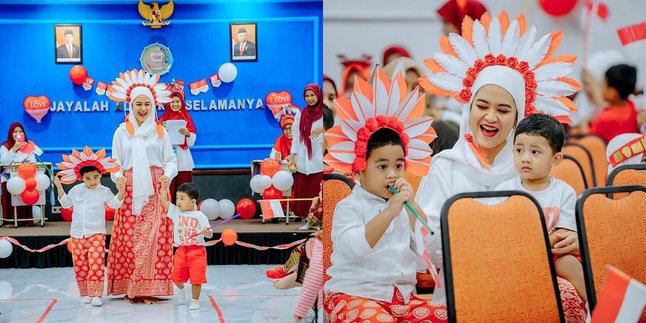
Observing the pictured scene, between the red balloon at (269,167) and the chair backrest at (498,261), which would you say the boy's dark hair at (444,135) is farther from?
the red balloon at (269,167)

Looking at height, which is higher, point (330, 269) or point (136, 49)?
point (136, 49)

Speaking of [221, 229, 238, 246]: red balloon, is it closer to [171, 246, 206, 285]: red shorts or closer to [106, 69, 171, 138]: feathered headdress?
[171, 246, 206, 285]: red shorts

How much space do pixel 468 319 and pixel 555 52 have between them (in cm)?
91

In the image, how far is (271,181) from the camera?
4.66 meters

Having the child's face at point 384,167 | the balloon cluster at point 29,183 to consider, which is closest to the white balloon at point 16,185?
the balloon cluster at point 29,183

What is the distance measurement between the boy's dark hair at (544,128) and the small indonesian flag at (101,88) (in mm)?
2780

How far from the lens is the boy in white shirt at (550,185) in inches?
99.8

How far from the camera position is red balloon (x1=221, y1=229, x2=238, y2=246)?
4.70 metres

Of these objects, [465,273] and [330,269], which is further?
[330,269]

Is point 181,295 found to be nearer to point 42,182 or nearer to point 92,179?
point 92,179

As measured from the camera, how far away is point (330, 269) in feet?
8.89

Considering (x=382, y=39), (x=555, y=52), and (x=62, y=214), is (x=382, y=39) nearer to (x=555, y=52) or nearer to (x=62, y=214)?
(x=555, y=52)

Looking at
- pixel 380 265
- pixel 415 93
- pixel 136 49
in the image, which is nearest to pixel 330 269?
pixel 380 265

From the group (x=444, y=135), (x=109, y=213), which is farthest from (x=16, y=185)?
(x=444, y=135)
